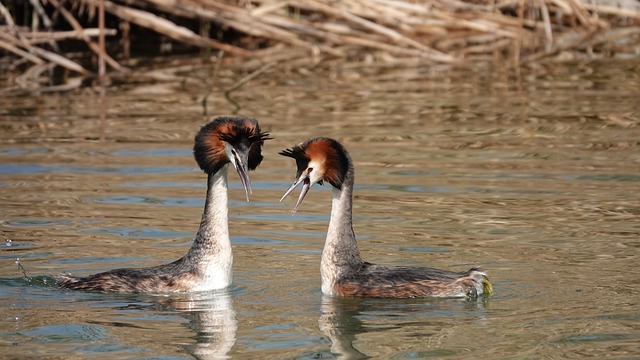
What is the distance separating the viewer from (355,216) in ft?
35.1

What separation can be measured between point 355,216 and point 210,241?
8.13 feet

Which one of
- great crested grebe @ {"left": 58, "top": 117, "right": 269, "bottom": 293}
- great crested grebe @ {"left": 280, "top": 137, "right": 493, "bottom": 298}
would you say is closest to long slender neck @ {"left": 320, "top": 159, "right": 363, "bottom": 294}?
great crested grebe @ {"left": 280, "top": 137, "right": 493, "bottom": 298}

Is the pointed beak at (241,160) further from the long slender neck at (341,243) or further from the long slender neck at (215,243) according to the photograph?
the long slender neck at (341,243)

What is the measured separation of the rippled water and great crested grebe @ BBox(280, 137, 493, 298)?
10 cm

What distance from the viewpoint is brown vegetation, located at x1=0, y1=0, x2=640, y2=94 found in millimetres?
19766

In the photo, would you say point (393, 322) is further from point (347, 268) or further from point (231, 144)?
point (231, 144)

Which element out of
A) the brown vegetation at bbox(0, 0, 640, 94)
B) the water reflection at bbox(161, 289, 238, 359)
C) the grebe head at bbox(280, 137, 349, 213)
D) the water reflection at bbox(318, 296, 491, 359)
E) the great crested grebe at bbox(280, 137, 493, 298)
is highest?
the brown vegetation at bbox(0, 0, 640, 94)

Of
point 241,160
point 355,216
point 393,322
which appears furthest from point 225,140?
point 355,216

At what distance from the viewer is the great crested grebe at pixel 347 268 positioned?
791 centimetres

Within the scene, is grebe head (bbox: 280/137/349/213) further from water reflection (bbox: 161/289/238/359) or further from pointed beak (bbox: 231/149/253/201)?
water reflection (bbox: 161/289/238/359)

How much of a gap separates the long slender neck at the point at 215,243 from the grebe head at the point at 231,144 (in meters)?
0.13

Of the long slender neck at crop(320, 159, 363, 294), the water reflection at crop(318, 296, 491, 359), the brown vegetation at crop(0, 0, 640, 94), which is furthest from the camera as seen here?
the brown vegetation at crop(0, 0, 640, 94)

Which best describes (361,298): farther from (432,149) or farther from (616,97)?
(616,97)

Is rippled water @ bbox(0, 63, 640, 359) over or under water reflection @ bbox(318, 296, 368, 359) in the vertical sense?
over
